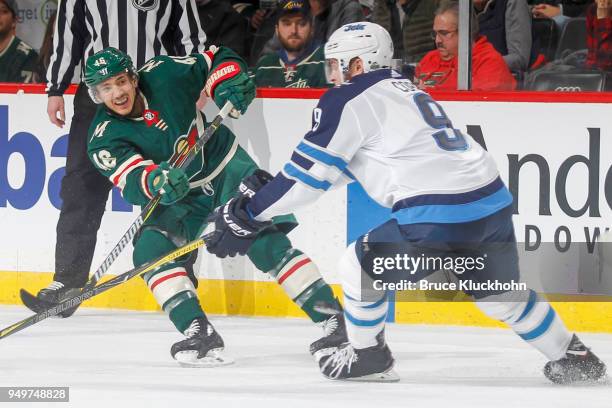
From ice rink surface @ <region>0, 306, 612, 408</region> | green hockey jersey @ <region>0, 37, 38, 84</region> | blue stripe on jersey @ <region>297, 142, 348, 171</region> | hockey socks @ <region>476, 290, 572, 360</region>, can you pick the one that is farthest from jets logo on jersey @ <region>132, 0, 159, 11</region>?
hockey socks @ <region>476, 290, 572, 360</region>

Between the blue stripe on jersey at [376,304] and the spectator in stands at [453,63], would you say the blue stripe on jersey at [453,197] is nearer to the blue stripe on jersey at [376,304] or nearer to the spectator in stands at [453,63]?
the blue stripe on jersey at [376,304]

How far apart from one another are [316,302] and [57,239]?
1.29 metres

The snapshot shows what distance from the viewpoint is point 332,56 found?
4.02 meters

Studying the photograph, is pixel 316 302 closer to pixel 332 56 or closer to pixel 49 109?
pixel 332 56

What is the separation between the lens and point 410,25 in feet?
17.4

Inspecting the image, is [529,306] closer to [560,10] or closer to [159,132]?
[159,132]

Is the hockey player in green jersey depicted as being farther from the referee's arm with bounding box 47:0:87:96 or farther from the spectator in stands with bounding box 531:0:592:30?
the spectator in stands with bounding box 531:0:592:30

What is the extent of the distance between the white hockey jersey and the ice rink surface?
0.51 meters

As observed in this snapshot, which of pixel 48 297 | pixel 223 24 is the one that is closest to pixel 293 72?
pixel 223 24

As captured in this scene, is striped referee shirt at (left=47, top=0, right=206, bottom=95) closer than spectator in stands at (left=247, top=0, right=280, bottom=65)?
Yes

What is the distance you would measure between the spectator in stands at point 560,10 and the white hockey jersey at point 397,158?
4.79 feet

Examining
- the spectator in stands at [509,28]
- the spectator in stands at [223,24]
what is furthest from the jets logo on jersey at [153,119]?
the spectator in stands at [509,28]

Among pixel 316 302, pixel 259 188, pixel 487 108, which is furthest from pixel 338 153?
pixel 487 108

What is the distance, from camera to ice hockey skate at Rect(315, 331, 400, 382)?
4016 millimetres
